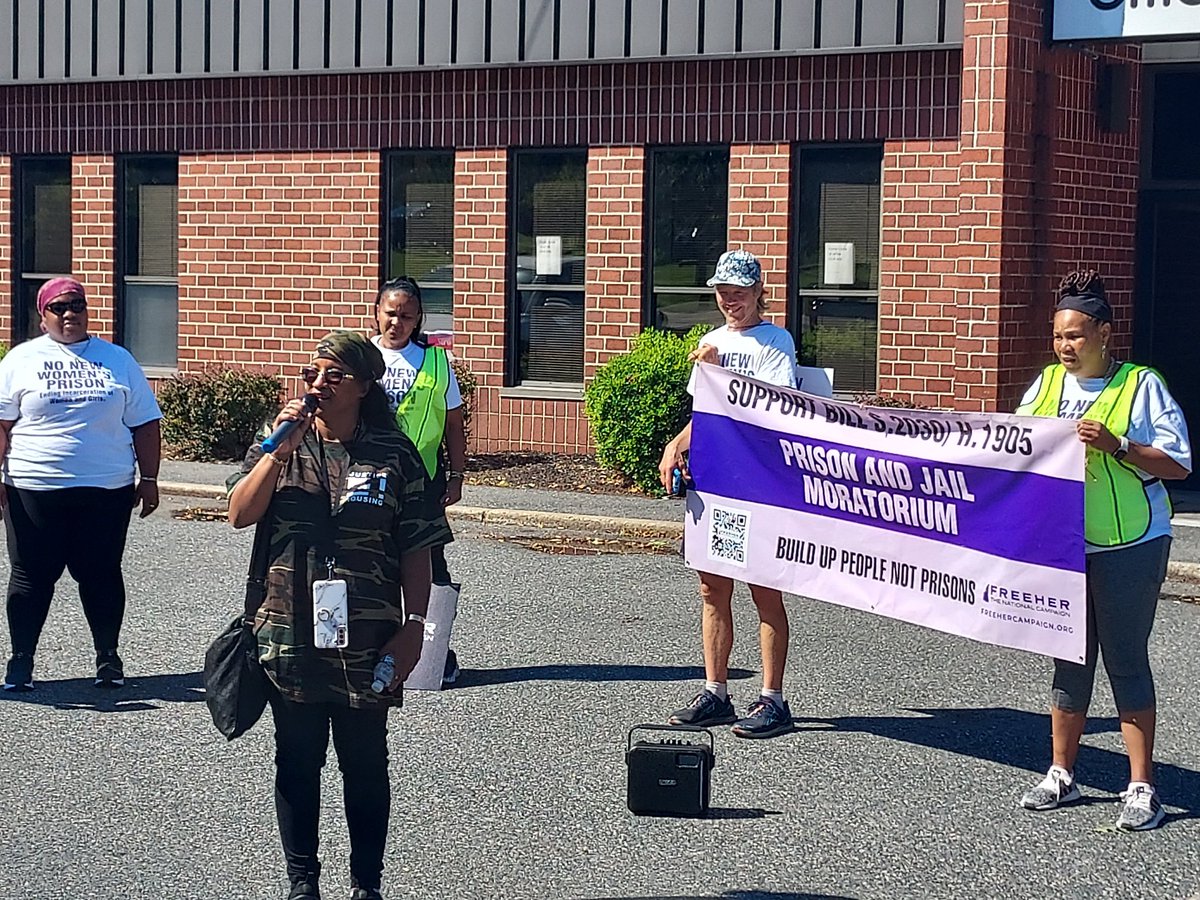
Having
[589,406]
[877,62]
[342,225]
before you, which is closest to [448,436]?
[589,406]

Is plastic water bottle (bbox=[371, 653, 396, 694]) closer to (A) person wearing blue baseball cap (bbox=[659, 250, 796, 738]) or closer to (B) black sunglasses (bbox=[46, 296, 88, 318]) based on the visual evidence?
(A) person wearing blue baseball cap (bbox=[659, 250, 796, 738])

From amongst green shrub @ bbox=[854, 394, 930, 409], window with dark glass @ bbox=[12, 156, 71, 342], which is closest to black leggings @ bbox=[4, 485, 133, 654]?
green shrub @ bbox=[854, 394, 930, 409]

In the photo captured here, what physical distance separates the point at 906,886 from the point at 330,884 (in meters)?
1.81

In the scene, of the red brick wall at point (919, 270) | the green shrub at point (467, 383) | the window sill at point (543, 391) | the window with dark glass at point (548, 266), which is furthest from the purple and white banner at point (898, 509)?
the window with dark glass at point (548, 266)

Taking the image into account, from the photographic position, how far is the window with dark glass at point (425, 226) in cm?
1794

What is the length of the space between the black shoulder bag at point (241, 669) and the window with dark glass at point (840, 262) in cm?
1107

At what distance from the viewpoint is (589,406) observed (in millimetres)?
15773

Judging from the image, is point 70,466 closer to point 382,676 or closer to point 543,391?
point 382,676

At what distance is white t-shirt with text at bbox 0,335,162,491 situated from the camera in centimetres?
876

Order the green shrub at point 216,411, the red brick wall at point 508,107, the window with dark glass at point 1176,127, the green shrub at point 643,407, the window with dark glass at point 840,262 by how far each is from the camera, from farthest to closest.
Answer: the green shrub at point 216,411 → the window with dark glass at point 1176,127 → the window with dark glass at point 840,262 → the red brick wall at point 508,107 → the green shrub at point 643,407

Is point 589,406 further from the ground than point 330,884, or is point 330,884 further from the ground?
point 589,406

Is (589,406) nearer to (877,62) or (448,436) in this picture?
(877,62)

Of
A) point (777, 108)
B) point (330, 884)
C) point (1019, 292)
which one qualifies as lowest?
point (330, 884)

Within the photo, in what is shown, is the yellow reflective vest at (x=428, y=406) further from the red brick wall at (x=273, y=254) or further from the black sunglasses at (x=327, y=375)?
the red brick wall at (x=273, y=254)
